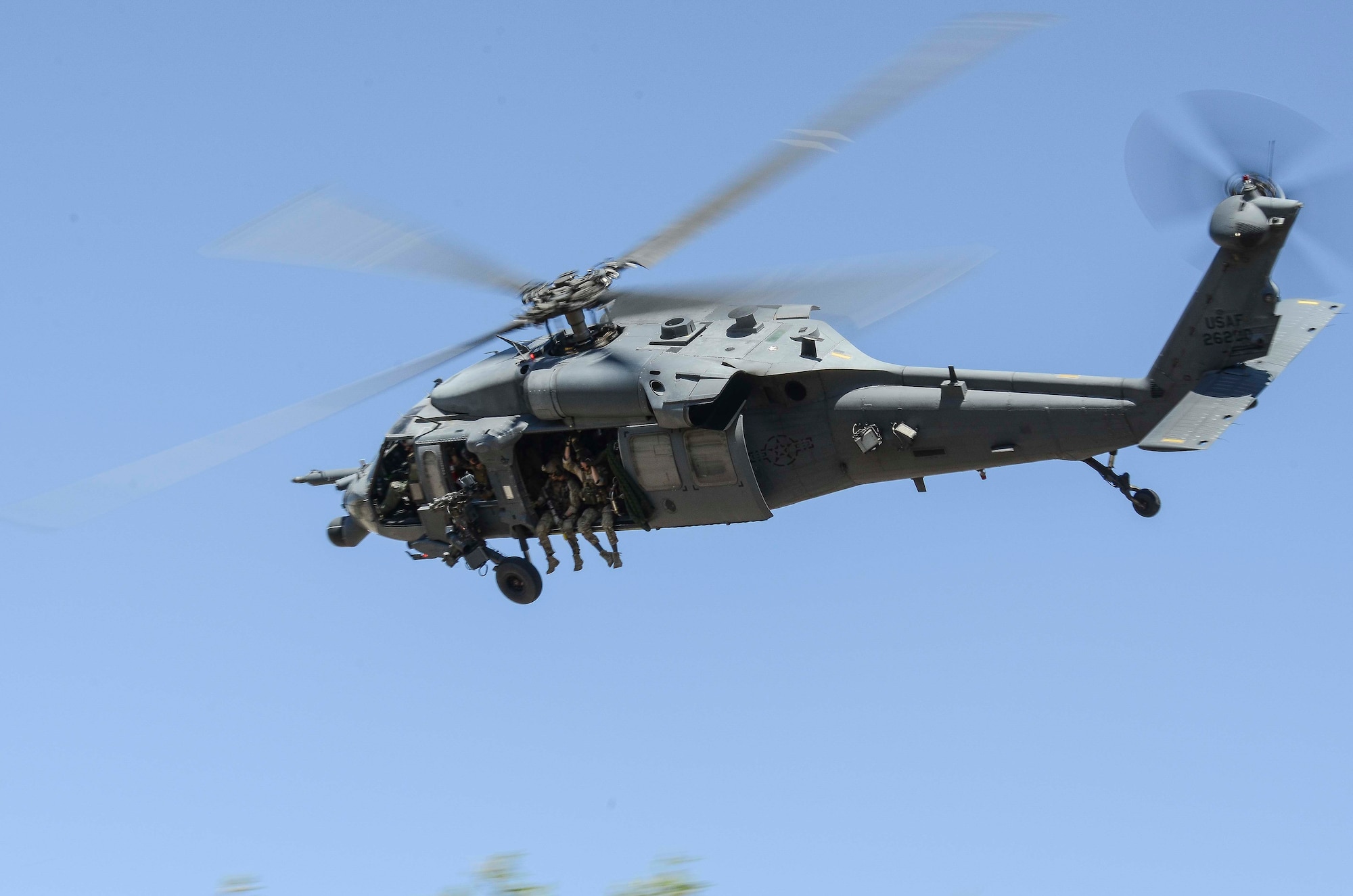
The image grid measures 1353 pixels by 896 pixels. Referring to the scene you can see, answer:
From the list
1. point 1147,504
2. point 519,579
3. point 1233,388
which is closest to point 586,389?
point 519,579

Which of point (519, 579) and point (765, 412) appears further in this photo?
point (519, 579)

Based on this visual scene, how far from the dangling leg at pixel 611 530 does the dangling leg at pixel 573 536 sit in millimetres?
490

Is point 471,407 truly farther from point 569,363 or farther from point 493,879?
point 493,879

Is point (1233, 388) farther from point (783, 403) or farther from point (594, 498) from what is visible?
point (594, 498)

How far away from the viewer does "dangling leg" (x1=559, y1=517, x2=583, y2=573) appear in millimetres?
29203

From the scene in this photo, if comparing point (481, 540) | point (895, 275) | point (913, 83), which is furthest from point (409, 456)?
point (913, 83)

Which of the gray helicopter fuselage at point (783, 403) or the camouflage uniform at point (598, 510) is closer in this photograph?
the gray helicopter fuselage at point (783, 403)

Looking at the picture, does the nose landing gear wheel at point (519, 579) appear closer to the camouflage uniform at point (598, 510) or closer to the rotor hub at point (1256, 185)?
the camouflage uniform at point (598, 510)

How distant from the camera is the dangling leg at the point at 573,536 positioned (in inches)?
1150

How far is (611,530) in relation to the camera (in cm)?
2883

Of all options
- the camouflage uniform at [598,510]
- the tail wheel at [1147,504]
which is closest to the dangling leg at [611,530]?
the camouflage uniform at [598,510]

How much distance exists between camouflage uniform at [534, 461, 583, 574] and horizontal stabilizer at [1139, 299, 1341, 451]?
30.1 ft

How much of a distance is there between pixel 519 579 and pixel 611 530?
2.21 metres

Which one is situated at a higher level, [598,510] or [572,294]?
[572,294]
